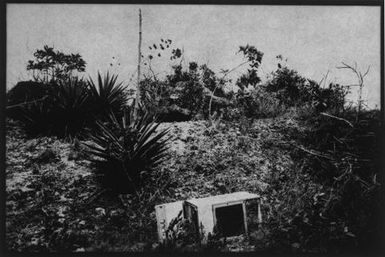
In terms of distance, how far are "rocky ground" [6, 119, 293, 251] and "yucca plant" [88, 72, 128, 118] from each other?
2.06ft

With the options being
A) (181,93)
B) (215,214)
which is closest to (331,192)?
(215,214)

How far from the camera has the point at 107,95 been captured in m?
4.72

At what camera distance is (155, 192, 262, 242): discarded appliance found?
411cm

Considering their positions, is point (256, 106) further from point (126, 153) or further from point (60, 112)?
point (60, 112)

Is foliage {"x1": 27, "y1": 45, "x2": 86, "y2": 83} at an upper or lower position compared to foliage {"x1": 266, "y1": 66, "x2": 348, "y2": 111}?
upper

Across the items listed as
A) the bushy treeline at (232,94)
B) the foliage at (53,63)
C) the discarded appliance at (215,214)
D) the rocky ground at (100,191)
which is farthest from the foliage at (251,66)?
the foliage at (53,63)

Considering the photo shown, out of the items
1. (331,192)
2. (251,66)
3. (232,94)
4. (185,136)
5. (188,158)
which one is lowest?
(331,192)

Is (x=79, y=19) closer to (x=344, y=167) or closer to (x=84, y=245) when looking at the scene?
(x=84, y=245)

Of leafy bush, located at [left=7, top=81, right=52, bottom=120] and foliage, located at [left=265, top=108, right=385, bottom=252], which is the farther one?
leafy bush, located at [left=7, top=81, right=52, bottom=120]

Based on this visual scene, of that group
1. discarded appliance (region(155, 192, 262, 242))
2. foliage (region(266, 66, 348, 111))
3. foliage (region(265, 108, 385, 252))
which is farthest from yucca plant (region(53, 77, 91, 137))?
foliage (region(265, 108, 385, 252))

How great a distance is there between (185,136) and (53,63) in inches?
79.0

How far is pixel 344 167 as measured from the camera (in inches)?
183

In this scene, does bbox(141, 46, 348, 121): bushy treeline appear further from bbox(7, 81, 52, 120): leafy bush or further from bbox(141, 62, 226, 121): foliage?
bbox(7, 81, 52, 120): leafy bush

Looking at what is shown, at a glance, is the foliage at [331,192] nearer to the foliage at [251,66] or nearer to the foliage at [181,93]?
the foliage at [251,66]
